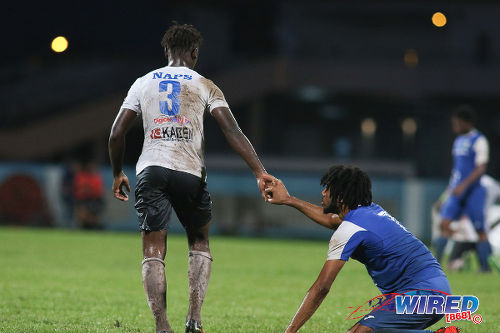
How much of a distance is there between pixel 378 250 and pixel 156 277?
160 cm

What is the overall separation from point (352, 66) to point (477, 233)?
24.7 metres

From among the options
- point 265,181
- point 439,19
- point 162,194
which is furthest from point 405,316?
point 439,19

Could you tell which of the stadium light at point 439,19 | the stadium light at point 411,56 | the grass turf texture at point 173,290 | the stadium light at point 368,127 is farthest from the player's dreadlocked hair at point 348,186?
the stadium light at point 439,19

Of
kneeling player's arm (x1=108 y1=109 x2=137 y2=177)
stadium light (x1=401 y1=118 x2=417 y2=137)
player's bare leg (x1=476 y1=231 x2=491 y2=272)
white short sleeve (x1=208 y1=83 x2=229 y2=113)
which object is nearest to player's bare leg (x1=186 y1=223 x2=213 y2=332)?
kneeling player's arm (x1=108 y1=109 x2=137 y2=177)

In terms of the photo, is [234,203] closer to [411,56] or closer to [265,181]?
[265,181]

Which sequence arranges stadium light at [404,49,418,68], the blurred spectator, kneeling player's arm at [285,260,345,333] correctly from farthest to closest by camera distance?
stadium light at [404,49,418,68], the blurred spectator, kneeling player's arm at [285,260,345,333]

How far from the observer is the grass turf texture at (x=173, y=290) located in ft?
23.2

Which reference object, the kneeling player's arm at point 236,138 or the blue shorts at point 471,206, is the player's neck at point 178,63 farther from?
the blue shorts at point 471,206

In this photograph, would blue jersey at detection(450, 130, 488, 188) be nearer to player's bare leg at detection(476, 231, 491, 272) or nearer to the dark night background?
player's bare leg at detection(476, 231, 491, 272)

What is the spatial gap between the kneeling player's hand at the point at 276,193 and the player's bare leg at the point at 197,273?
2.78 ft

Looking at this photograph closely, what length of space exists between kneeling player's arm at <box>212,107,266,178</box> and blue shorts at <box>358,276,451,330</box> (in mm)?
1311

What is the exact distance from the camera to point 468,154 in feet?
40.4

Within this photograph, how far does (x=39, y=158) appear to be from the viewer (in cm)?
3098

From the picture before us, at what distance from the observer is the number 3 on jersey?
6.09 m
